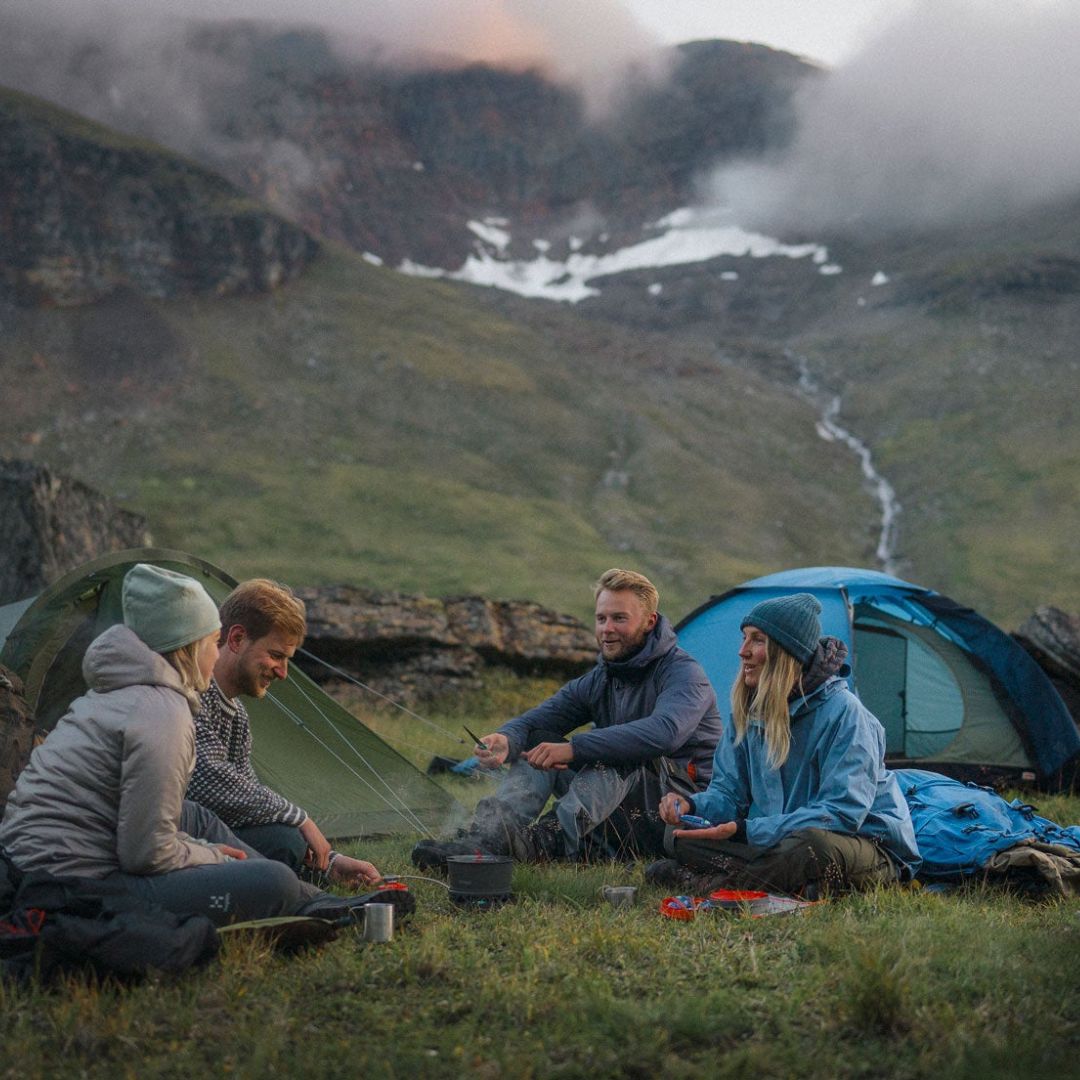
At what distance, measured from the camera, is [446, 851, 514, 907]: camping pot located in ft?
18.7

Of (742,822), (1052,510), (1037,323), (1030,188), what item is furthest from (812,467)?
(1030,188)

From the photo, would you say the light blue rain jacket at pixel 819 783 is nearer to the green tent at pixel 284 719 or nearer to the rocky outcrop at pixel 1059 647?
the green tent at pixel 284 719

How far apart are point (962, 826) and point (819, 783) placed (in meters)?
1.14

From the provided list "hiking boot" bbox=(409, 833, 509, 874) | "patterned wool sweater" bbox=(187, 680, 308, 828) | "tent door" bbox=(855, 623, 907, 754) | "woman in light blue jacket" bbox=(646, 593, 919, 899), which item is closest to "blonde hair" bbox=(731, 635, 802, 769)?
"woman in light blue jacket" bbox=(646, 593, 919, 899)

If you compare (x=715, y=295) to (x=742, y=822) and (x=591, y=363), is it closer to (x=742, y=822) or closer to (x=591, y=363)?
(x=591, y=363)

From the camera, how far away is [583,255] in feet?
589

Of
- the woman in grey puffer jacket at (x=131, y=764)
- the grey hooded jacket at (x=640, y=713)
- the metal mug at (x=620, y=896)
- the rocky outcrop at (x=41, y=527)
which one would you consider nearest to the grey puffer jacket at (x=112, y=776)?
the woman in grey puffer jacket at (x=131, y=764)

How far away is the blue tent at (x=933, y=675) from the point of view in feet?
34.4

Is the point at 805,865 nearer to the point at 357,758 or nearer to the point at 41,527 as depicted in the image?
the point at 357,758

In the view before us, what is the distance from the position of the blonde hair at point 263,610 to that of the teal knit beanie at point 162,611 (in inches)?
44.3

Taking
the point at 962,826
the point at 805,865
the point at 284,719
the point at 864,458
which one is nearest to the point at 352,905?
the point at 805,865

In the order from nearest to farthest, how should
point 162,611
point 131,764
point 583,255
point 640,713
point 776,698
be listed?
point 131,764
point 162,611
point 776,698
point 640,713
point 583,255

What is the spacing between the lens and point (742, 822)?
5.96 metres

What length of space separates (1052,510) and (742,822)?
5729cm
